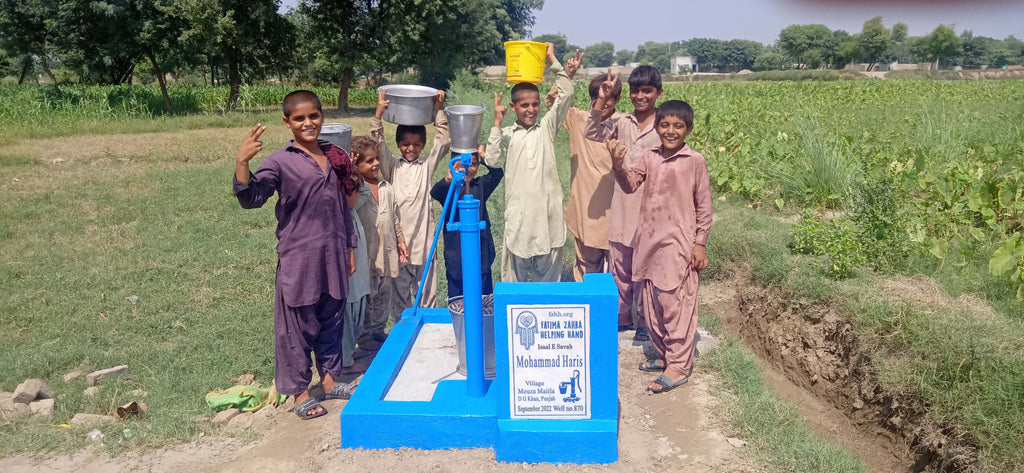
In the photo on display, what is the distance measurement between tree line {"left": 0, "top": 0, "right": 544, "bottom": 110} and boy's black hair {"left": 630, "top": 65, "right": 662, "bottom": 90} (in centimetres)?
2350

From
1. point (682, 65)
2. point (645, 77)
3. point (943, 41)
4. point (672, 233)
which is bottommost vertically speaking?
→ point (672, 233)

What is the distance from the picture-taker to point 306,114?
3.28 metres

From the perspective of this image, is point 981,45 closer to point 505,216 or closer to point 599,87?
point 599,87

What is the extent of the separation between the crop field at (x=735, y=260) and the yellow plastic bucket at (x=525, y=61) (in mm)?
2426

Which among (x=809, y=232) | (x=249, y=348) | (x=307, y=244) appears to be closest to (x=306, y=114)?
(x=307, y=244)

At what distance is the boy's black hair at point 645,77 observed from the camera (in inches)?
158

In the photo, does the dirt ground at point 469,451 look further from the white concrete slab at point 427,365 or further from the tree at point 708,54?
the tree at point 708,54

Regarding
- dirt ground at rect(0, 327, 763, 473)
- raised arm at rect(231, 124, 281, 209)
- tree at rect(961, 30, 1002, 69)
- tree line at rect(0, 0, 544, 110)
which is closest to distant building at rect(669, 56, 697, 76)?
tree line at rect(0, 0, 544, 110)

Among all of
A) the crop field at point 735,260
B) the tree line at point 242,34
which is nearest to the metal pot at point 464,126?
the crop field at point 735,260

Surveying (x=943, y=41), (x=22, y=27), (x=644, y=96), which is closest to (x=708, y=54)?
(x=22, y=27)

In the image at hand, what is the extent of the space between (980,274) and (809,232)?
3.69ft

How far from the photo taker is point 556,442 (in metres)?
3.07

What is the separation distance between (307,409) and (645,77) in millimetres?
2710

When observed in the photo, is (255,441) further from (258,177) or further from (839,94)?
(839,94)
